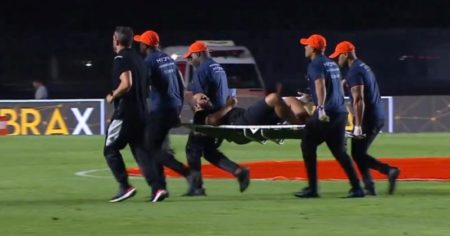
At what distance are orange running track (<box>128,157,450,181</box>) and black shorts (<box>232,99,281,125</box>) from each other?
250cm

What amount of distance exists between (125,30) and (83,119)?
1671cm

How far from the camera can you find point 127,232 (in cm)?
1117

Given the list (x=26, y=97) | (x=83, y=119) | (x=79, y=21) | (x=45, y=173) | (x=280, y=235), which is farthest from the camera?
(x=79, y=21)

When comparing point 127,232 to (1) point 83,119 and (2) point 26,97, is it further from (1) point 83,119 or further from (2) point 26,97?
(2) point 26,97

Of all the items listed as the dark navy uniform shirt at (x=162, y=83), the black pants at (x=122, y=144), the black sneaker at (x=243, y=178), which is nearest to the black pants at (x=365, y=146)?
the black sneaker at (x=243, y=178)

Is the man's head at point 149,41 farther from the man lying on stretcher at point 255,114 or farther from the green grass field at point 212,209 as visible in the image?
the green grass field at point 212,209

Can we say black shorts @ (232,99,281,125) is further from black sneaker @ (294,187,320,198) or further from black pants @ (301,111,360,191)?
black sneaker @ (294,187,320,198)

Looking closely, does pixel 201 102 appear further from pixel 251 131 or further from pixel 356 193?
pixel 356 193

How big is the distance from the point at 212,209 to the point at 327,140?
6.09 feet

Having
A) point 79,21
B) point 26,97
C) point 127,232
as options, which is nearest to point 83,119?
point 26,97

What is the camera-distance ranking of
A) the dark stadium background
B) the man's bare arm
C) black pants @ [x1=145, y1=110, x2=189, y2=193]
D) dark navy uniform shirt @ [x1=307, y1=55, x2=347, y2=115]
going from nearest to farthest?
the man's bare arm
dark navy uniform shirt @ [x1=307, y1=55, x2=347, y2=115]
black pants @ [x1=145, y1=110, x2=189, y2=193]
the dark stadium background

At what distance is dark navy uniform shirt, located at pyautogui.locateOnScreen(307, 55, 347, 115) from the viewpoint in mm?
→ 14219

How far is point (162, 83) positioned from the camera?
1468cm

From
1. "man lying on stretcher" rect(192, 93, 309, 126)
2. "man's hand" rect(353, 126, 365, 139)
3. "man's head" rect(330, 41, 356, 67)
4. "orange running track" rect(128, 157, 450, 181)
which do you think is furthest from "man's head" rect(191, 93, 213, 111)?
"orange running track" rect(128, 157, 450, 181)
